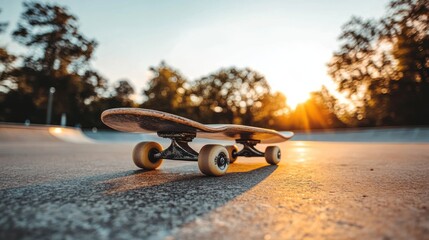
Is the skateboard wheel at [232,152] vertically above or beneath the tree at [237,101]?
beneath

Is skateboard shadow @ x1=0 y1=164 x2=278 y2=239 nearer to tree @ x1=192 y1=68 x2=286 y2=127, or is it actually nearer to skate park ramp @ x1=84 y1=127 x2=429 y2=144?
skate park ramp @ x1=84 y1=127 x2=429 y2=144

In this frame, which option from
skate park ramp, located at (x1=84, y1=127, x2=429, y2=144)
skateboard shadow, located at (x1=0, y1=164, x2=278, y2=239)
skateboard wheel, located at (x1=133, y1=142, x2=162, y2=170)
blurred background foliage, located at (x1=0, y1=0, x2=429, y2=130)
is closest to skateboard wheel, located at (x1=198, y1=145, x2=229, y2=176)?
skateboard shadow, located at (x1=0, y1=164, x2=278, y2=239)

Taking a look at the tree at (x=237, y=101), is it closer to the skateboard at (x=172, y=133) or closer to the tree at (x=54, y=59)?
the tree at (x=54, y=59)

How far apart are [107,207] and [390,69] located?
1096 inches

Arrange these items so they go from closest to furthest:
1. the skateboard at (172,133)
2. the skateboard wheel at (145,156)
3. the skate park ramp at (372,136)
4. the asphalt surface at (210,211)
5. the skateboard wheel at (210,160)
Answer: the asphalt surface at (210,211) → the skateboard at (172,133) → the skateboard wheel at (210,160) → the skateboard wheel at (145,156) → the skate park ramp at (372,136)

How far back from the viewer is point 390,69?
23188 mm

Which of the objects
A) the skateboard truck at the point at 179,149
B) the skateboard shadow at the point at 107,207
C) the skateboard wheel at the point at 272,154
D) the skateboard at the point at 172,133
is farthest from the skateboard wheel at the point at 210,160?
the skateboard wheel at the point at 272,154

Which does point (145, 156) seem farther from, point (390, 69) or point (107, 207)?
point (390, 69)

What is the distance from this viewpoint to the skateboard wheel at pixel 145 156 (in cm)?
244

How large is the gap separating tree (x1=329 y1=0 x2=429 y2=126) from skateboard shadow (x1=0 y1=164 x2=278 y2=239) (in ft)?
80.4

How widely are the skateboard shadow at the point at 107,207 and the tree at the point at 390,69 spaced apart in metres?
24.5

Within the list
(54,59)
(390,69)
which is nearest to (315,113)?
(390,69)

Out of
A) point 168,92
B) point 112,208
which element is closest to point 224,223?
point 112,208

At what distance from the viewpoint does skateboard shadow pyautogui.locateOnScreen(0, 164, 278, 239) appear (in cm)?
83
